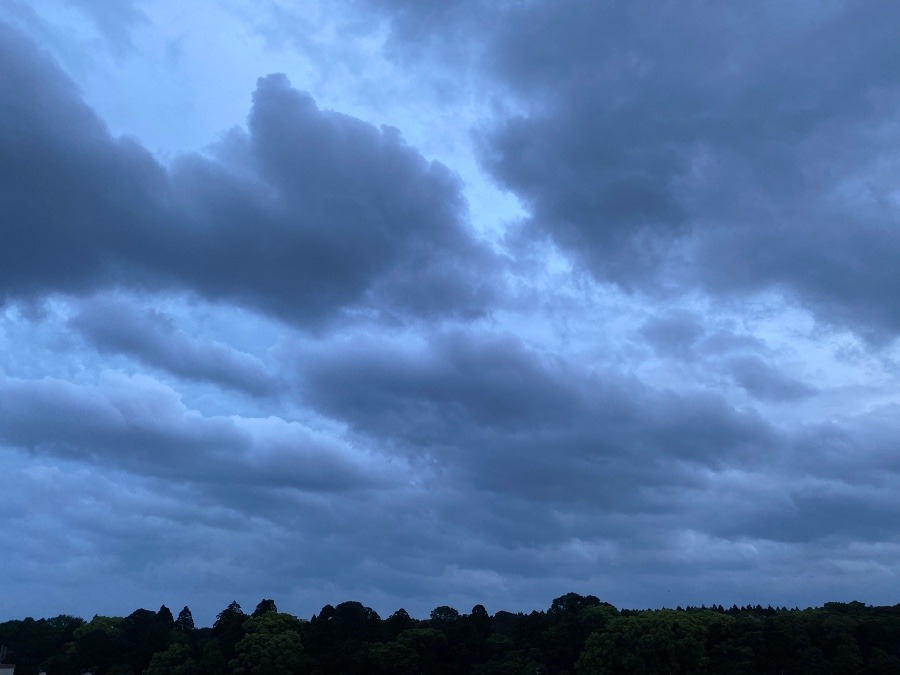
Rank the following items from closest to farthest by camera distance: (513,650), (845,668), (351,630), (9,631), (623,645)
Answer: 1. (845,668)
2. (623,645)
3. (513,650)
4. (351,630)
5. (9,631)

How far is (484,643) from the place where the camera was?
109 meters

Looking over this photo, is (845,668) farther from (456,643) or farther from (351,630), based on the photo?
(351,630)

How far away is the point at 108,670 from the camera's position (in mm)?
116562

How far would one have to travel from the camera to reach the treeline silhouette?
8981 cm

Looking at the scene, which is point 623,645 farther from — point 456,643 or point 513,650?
point 456,643

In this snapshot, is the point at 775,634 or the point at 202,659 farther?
the point at 202,659

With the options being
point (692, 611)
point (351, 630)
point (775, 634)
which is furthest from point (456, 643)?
point (775, 634)

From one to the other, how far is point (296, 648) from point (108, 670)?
2855cm

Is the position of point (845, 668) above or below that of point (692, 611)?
below

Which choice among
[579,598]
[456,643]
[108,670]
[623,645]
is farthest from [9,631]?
[623,645]

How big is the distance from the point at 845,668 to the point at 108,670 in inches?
3700

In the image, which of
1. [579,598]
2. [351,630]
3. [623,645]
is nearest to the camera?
[623,645]

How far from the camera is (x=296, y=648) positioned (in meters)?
110

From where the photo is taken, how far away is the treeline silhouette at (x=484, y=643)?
295ft
